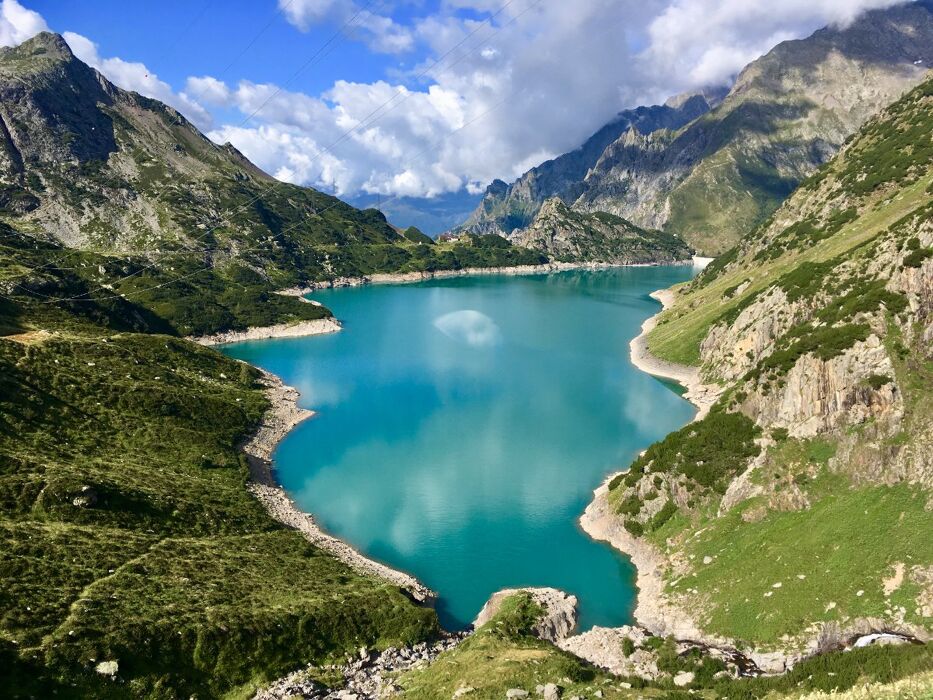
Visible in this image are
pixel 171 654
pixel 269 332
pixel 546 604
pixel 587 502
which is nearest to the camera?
pixel 171 654

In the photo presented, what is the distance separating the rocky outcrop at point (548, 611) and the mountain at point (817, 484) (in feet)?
25.0

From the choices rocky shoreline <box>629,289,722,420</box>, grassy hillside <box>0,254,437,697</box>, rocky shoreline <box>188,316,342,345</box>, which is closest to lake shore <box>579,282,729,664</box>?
grassy hillside <box>0,254,437,697</box>

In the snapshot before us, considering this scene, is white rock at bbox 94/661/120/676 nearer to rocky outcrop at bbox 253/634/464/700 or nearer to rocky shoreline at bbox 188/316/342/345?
rocky outcrop at bbox 253/634/464/700

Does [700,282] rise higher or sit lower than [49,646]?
higher

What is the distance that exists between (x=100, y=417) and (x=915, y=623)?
7583cm

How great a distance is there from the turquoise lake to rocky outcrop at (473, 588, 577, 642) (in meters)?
1.15

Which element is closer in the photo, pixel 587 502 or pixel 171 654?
pixel 171 654

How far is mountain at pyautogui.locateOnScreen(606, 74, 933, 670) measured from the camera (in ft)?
121

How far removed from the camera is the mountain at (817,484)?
36.9 m

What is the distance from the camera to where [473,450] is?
76000mm

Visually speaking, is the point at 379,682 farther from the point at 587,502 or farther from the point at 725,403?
the point at 725,403

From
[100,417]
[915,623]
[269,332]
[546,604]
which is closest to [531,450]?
[546,604]

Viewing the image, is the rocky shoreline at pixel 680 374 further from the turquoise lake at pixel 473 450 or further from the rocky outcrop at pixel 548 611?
the rocky outcrop at pixel 548 611

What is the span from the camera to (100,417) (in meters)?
67.9
